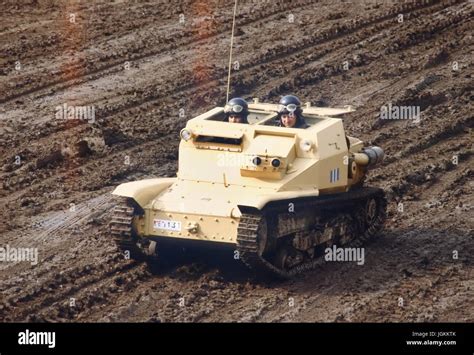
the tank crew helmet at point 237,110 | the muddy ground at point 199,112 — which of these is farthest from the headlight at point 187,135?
the muddy ground at point 199,112

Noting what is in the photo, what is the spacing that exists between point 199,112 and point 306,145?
8.61m

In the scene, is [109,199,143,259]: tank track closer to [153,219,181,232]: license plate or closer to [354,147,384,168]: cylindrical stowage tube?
[153,219,181,232]: license plate

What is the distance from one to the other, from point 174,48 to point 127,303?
14.4 m

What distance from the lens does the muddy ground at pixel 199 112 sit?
24.3m

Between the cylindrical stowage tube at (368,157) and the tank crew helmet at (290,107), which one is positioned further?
the cylindrical stowage tube at (368,157)

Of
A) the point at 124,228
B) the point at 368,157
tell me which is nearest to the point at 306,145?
the point at 368,157

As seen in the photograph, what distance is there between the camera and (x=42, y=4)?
1592 inches

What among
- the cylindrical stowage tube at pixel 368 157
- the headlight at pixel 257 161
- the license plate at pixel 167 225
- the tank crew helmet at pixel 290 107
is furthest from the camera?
the cylindrical stowage tube at pixel 368 157

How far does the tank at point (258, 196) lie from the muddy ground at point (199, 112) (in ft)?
1.70

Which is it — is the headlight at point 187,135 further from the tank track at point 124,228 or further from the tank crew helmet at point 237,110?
the tank track at point 124,228

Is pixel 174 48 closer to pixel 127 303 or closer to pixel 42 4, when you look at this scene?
pixel 42 4

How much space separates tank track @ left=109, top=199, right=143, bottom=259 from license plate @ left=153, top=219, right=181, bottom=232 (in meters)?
0.38

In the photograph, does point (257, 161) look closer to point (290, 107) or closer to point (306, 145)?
point (306, 145)

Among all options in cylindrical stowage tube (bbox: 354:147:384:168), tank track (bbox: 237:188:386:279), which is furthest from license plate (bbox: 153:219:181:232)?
cylindrical stowage tube (bbox: 354:147:384:168)
